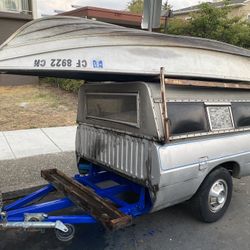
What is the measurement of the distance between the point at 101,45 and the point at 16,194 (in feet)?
9.22

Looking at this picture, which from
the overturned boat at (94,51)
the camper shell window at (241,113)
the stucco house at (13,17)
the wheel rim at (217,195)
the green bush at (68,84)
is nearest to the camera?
the overturned boat at (94,51)

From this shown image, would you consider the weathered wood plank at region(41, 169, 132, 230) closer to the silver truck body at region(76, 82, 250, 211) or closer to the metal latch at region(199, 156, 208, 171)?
the silver truck body at region(76, 82, 250, 211)

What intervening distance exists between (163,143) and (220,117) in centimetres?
120

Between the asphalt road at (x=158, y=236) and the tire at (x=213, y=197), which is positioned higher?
the tire at (x=213, y=197)

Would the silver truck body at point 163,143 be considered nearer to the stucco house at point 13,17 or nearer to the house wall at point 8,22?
the stucco house at point 13,17

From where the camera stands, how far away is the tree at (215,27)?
46.4ft

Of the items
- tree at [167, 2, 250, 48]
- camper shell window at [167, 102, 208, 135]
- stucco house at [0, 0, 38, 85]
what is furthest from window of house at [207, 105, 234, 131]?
stucco house at [0, 0, 38, 85]

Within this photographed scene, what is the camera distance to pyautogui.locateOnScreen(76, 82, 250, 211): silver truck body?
3.82m

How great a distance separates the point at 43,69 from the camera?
3.38m

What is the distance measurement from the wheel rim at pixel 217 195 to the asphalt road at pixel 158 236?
227 mm

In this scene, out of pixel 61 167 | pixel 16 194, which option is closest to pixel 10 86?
pixel 61 167

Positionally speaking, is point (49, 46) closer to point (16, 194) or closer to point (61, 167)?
point (16, 194)

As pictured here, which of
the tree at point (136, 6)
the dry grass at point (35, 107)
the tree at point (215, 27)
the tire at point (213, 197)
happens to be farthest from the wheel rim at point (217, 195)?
the tree at point (136, 6)

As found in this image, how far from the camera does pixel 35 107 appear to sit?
11.7 meters
